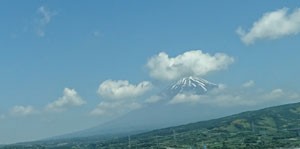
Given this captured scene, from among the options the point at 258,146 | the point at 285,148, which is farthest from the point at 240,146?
the point at 285,148

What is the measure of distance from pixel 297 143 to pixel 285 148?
14.8 metres

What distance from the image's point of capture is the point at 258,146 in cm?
19588

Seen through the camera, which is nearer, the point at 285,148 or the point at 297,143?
the point at 285,148

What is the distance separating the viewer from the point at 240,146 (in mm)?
199875

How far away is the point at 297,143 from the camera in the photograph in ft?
Result: 644

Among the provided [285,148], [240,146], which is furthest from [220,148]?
[285,148]

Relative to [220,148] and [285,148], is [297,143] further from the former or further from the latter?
[220,148]

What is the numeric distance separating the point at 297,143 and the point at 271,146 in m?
11.1

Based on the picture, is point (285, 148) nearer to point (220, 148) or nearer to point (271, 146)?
point (271, 146)

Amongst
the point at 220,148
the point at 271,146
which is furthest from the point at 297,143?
the point at 220,148

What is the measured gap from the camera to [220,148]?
199 metres

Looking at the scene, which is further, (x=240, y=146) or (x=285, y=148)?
(x=240, y=146)

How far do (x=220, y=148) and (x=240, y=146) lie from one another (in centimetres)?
821
